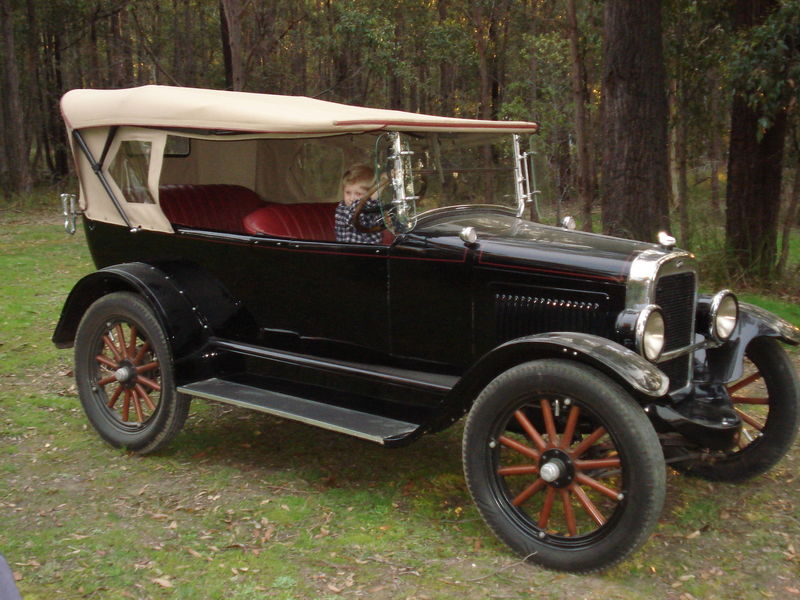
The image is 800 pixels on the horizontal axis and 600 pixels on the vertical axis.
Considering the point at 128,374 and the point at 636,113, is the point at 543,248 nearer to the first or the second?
the point at 128,374

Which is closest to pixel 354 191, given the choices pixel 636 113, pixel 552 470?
pixel 552 470

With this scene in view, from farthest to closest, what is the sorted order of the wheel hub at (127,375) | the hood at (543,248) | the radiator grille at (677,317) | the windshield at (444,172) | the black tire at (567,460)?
the wheel hub at (127,375) < the windshield at (444,172) < the radiator grille at (677,317) < the hood at (543,248) < the black tire at (567,460)

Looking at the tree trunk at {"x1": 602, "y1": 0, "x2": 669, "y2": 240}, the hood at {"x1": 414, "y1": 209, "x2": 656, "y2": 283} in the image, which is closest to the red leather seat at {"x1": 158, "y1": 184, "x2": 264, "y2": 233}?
the hood at {"x1": 414, "y1": 209, "x2": 656, "y2": 283}

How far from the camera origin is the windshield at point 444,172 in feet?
13.6

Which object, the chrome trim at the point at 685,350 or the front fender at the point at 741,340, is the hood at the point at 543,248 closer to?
the chrome trim at the point at 685,350

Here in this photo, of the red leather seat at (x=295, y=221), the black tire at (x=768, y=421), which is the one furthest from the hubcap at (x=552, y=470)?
the red leather seat at (x=295, y=221)

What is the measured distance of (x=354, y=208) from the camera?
451cm

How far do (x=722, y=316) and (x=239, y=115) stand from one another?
108 inches

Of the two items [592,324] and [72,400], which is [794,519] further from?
[72,400]

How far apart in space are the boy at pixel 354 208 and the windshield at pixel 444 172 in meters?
0.22

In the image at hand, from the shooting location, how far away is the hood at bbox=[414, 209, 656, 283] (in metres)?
3.72

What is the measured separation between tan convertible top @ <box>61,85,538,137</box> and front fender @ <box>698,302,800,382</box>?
163 cm

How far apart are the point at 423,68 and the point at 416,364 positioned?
19843 mm

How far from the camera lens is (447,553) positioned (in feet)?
12.1
